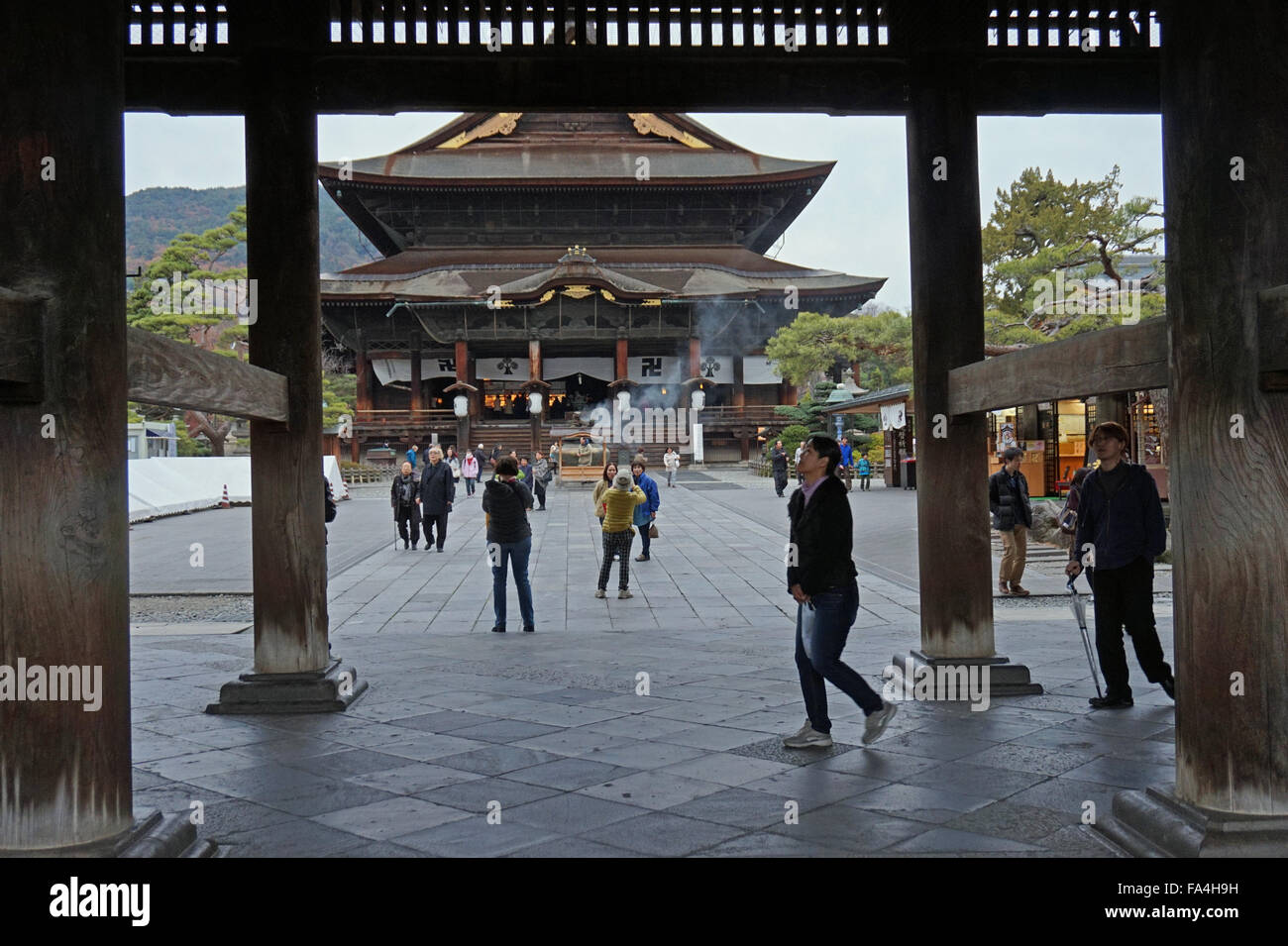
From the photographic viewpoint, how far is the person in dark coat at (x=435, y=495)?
15.0 metres

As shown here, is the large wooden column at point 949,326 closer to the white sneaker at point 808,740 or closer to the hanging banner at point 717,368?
the white sneaker at point 808,740

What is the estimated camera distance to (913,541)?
1500cm

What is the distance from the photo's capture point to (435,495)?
49.3 feet

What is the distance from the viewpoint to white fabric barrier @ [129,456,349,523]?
21.2 metres

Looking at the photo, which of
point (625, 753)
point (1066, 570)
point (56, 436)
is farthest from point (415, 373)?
point (56, 436)

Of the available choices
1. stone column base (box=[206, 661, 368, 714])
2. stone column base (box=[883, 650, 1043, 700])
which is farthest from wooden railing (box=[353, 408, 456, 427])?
stone column base (box=[883, 650, 1043, 700])

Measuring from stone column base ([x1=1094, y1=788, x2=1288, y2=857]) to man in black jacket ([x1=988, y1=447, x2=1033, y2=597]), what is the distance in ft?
23.5

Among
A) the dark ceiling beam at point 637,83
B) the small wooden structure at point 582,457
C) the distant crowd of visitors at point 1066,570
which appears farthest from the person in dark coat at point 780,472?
the dark ceiling beam at point 637,83

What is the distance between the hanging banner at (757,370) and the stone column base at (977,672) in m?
34.0

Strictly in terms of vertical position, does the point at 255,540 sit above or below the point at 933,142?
below

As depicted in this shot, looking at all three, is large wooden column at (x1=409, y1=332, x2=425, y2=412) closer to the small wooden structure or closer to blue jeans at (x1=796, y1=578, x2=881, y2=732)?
the small wooden structure
